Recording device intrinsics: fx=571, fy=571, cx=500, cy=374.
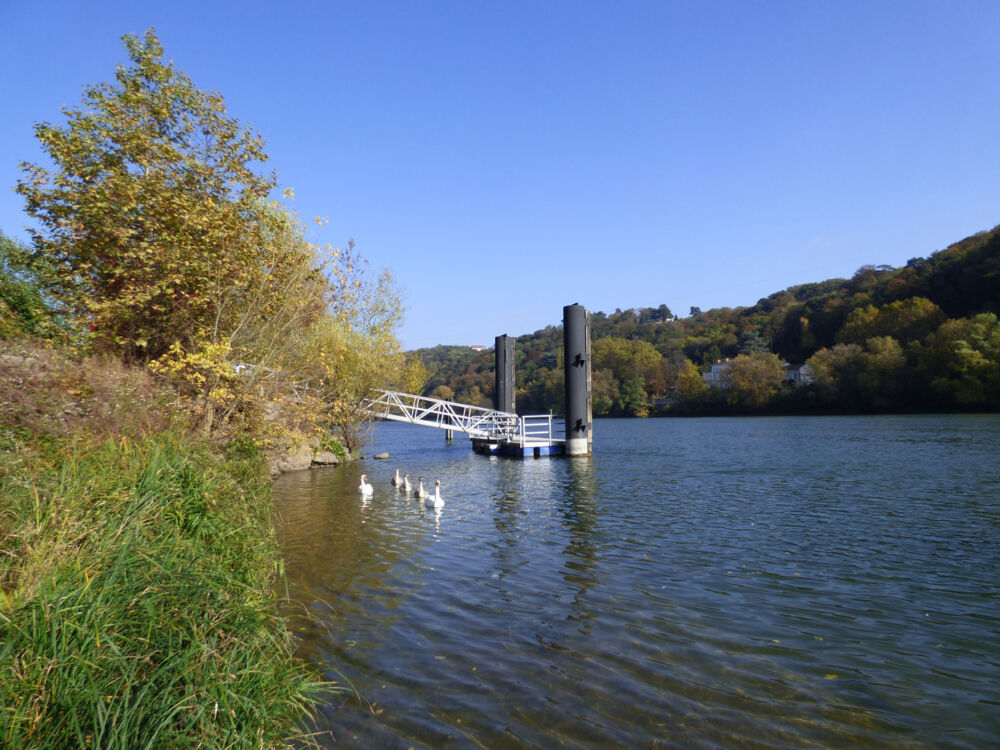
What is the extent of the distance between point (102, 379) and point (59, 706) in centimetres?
616

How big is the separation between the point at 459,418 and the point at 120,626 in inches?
1131

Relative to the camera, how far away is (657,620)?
6.62m

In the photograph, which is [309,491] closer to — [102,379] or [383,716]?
[102,379]

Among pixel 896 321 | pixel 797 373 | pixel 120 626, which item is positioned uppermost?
pixel 896 321

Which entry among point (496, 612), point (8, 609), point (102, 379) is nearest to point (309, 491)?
point (102, 379)

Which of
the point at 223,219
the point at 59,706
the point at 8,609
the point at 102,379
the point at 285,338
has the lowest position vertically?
the point at 59,706

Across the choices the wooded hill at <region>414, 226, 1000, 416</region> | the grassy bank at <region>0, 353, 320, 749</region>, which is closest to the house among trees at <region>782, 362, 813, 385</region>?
the wooded hill at <region>414, 226, 1000, 416</region>

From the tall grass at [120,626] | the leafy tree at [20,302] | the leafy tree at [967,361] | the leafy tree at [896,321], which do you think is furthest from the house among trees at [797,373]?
the tall grass at [120,626]

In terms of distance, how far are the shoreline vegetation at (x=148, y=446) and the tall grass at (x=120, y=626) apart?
0.06 feet

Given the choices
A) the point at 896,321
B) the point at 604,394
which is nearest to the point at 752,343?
the point at 604,394

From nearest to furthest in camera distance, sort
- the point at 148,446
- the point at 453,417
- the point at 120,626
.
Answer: the point at 120,626 → the point at 148,446 → the point at 453,417

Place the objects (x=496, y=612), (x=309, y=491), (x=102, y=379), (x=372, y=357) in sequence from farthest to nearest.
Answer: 1. (x=372, y=357)
2. (x=309, y=491)
3. (x=102, y=379)
4. (x=496, y=612)

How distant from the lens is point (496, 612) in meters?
6.96

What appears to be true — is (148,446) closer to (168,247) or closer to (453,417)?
(168,247)
